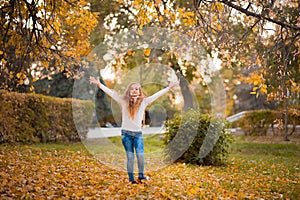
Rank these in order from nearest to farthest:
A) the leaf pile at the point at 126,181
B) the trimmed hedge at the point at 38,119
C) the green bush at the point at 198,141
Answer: the leaf pile at the point at 126,181
the green bush at the point at 198,141
the trimmed hedge at the point at 38,119

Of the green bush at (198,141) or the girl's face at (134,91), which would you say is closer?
the girl's face at (134,91)

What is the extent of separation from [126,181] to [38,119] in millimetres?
6383

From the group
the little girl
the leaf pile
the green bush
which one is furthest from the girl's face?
the green bush

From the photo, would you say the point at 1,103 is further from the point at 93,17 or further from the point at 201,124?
the point at 201,124

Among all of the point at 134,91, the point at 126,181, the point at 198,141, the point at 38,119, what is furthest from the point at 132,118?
the point at 38,119

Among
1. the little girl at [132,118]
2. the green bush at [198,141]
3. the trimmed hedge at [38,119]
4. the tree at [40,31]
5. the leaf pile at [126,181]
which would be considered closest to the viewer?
the leaf pile at [126,181]

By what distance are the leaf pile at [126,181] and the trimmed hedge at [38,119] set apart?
1.62 meters

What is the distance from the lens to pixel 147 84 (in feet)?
78.0

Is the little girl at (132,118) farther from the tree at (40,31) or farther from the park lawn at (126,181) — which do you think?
the tree at (40,31)

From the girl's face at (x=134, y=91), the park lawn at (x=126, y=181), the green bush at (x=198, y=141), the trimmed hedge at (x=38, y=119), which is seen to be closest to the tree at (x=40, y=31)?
the girl's face at (x=134, y=91)

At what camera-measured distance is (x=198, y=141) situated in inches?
362

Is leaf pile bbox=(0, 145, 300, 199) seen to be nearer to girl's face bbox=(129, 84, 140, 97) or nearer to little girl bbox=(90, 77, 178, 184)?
little girl bbox=(90, 77, 178, 184)

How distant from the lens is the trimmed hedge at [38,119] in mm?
10719

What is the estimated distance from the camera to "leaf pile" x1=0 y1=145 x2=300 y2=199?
5.48 metres
